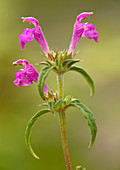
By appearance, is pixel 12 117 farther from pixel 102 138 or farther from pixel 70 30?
pixel 70 30

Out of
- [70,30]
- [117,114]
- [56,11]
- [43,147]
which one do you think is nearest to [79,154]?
[43,147]

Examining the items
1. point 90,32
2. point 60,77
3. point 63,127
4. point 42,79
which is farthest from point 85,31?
point 63,127

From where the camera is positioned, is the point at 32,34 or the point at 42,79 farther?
the point at 32,34

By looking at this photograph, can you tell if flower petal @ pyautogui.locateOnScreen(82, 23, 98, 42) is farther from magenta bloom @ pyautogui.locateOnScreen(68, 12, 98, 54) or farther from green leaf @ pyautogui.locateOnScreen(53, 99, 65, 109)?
green leaf @ pyautogui.locateOnScreen(53, 99, 65, 109)

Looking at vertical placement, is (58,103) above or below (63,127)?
above

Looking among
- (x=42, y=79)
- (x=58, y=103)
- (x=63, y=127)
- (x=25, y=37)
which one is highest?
(x=25, y=37)

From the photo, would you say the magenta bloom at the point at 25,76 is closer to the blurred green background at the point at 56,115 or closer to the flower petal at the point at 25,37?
the flower petal at the point at 25,37

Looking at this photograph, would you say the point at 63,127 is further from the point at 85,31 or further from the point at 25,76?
the point at 85,31

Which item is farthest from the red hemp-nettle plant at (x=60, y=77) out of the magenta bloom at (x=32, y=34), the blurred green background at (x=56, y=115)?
the blurred green background at (x=56, y=115)
